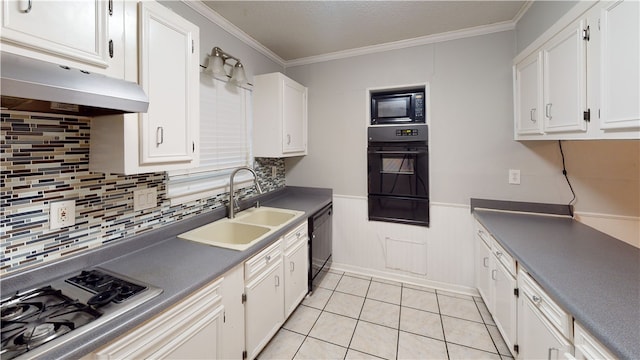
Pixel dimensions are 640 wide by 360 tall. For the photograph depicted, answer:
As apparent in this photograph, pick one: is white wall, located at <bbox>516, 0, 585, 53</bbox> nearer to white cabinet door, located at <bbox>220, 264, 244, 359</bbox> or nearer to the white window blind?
the white window blind

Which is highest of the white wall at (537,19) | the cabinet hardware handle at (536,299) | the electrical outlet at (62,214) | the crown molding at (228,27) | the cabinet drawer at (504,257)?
the crown molding at (228,27)

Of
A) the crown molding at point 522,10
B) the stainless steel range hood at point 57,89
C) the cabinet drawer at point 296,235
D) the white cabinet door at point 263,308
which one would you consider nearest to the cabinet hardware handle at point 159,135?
the stainless steel range hood at point 57,89

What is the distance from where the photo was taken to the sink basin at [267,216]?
2293 millimetres

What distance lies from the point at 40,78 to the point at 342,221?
8.67ft

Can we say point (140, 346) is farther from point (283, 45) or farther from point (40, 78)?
point (283, 45)

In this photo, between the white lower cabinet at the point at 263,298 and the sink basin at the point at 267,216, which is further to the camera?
the sink basin at the point at 267,216

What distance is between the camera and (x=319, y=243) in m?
2.61

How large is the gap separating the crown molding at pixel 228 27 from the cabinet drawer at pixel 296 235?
1808 millimetres

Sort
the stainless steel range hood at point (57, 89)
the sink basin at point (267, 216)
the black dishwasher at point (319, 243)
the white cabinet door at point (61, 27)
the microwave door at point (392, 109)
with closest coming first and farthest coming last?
the stainless steel range hood at point (57, 89)
the white cabinet door at point (61, 27)
the sink basin at point (267, 216)
the black dishwasher at point (319, 243)
the microwave door at point (392, 109)

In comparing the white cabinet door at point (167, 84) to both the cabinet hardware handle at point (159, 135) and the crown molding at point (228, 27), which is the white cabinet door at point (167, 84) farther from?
the crown molding at point (228, 27)

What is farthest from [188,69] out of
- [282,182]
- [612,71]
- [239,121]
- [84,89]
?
[612,71]

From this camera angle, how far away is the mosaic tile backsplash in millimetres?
1042

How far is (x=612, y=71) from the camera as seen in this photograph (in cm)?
121

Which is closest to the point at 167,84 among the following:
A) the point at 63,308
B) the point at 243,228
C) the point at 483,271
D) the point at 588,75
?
the point at 63,308
